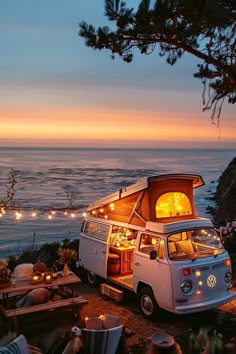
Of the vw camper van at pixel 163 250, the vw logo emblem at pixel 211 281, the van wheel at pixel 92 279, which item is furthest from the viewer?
the van wheel at pixel 92 279

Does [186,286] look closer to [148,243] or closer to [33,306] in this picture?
[148,243]

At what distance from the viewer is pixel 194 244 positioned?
911 centimetres

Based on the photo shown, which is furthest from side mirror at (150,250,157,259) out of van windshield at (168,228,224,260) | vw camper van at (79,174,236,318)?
van windshield at (168,228,224,260)

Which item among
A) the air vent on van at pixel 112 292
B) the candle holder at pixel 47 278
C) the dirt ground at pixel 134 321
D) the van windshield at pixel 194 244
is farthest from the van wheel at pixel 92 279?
the van windshield at pixel 194 244

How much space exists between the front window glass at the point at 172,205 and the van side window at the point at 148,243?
521 mm

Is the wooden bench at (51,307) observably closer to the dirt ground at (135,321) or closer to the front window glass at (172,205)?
the dirt ground at (135,321)

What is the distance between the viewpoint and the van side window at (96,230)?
35.2ft

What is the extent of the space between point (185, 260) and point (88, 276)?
3.95 metres

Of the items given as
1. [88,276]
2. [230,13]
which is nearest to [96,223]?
[88,276]

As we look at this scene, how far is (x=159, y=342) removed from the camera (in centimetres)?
449

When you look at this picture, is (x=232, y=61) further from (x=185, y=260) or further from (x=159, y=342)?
(x=159, y=342)

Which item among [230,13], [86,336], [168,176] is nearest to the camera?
[86,336]

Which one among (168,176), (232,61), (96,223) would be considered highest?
(232,61)

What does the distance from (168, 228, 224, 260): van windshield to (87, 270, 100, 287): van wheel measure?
3250 millimetres
